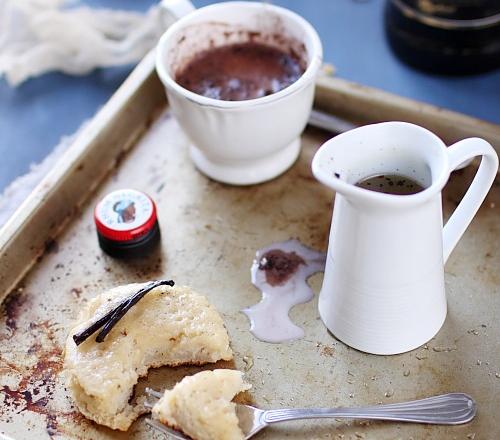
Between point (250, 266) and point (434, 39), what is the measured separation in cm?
62

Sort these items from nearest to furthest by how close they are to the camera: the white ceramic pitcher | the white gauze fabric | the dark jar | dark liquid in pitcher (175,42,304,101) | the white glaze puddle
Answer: the white ceramic pitcher, the white glaze puddle, dark liquid in pitcher (175,42,304,101), the dark jar, the white gauze fabric

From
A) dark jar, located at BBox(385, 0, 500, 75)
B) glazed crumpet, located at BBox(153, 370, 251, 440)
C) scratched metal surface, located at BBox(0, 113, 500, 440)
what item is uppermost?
dark jar, located at BBox(385, 0, 500, 75)

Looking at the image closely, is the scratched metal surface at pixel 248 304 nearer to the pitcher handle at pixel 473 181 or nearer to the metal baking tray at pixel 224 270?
the metal baking tray at pixel 224 270

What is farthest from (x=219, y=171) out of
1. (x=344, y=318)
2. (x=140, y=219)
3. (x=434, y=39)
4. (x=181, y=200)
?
(x=434, y=39)

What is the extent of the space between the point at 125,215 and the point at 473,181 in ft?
1.67

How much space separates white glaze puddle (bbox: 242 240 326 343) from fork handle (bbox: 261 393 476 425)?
0.43 ft

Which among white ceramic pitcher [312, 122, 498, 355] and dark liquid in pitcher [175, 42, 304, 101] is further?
dark liquid in pitcher [175, 42, 304, 101]

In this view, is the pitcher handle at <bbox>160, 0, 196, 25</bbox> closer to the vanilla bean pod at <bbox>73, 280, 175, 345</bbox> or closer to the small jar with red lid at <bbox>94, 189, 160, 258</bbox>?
the small jar with red lid at <bbox>94, 189, 160, 258</bbox>

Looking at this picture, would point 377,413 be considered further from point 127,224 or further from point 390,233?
point 127,224

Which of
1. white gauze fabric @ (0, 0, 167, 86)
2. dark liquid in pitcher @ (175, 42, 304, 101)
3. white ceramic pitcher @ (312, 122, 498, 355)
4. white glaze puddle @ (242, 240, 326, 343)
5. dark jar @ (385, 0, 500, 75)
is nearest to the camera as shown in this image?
white ceramic pitcher @ (312, 122, 498, 355)

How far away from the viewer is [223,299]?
3.49 ft

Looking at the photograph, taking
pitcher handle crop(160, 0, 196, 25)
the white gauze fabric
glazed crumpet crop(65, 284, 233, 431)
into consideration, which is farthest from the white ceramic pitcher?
the white gauze fabric

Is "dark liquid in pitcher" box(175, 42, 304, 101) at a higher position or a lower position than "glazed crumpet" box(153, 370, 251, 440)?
higher

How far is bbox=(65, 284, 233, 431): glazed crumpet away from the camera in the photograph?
912mm
